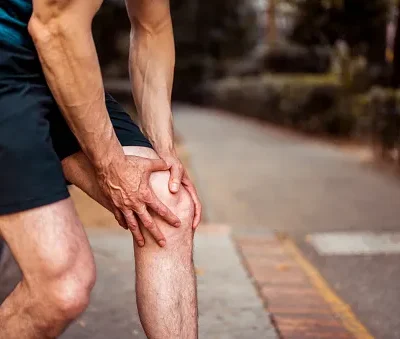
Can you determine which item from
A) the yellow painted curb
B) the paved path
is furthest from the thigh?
the paved path

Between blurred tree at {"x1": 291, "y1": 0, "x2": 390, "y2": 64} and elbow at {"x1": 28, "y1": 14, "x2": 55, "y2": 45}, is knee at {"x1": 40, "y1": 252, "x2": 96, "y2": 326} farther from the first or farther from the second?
blurred tree at {"x1": 291, "y1": 0, "x2": 390, "y2": 64}

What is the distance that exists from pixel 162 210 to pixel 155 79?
0.53 meters

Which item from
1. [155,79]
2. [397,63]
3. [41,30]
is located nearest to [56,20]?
[41,30]

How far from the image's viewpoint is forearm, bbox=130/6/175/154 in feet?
8.20

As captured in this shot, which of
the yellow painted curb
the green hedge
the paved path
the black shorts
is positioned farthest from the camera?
the green hedge

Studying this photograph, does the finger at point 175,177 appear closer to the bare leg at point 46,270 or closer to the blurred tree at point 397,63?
the bare leg at point 46,270

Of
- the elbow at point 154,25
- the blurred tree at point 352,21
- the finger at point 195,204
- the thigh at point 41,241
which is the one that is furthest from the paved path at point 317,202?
the blurred tree at point 352,21

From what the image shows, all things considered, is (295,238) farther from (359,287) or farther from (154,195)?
(154,195)

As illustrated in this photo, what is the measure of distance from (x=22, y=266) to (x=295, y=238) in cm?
341

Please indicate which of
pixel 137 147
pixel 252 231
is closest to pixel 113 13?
pixel 252 231

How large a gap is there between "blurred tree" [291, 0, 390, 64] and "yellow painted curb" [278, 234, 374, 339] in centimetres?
892

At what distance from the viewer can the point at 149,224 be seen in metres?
2.17

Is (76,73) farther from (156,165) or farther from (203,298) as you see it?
(203,298)

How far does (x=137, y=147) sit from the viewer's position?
228 centimetres
